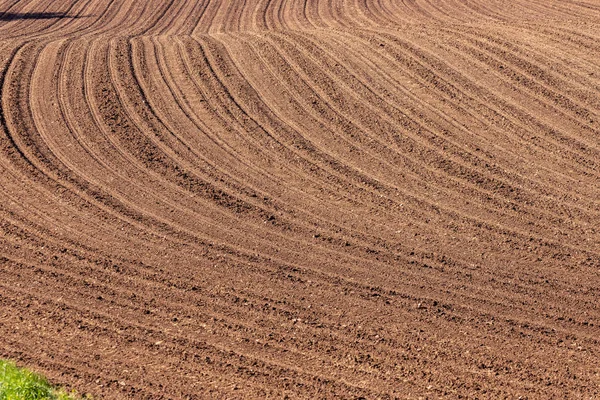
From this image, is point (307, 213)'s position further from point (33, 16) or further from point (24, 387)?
point (33, 16)

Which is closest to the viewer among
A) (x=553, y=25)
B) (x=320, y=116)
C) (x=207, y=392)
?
(x=207, y=392)

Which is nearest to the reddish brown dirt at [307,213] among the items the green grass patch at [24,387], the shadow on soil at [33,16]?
the green grass patch at [24,387]

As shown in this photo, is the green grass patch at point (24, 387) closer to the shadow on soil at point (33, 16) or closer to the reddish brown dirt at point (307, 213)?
the reddish brown dirt at point (307, 213)

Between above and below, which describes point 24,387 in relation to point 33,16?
below

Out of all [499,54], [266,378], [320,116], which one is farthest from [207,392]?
[499,54]

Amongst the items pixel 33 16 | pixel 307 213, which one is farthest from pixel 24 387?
pixel 33 16

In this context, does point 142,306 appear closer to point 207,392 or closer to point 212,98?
point 207,392

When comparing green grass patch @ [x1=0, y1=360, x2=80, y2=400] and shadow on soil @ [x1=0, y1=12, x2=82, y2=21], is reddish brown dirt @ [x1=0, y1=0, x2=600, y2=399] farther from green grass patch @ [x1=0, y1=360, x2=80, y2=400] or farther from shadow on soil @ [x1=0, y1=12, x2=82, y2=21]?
shadow on soil @ [x1=0, y1=12, x2=82, y2=21]
